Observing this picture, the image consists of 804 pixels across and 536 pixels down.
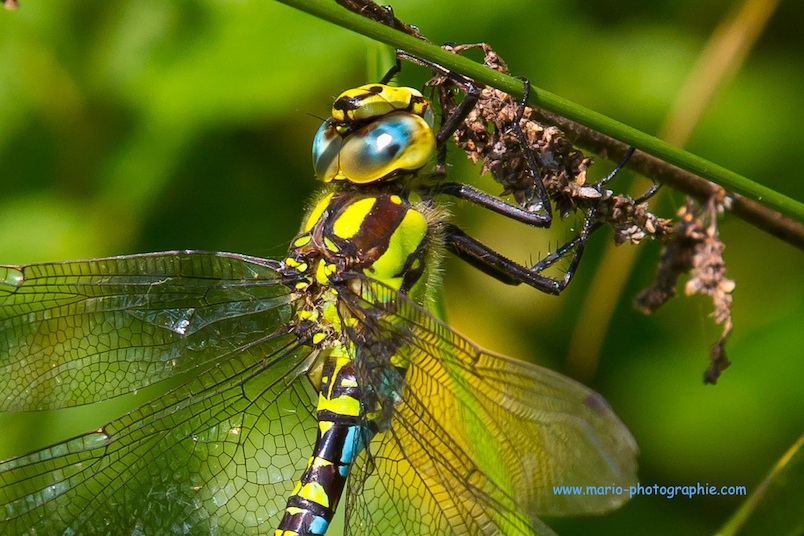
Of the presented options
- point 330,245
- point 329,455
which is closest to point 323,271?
point 330,245

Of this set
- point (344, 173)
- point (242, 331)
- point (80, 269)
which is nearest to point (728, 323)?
point (344, 173)

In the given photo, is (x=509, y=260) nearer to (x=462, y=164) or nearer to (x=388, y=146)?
(x=388, y=146)

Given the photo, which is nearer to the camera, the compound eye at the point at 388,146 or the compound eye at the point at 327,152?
the compound eye at the point at 388,146

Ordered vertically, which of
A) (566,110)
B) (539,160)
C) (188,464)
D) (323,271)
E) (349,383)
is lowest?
(188,464)

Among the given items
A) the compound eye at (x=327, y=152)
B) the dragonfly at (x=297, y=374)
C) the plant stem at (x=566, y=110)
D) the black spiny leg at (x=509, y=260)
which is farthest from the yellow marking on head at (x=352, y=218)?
the plant stem at (x=566, y=110)

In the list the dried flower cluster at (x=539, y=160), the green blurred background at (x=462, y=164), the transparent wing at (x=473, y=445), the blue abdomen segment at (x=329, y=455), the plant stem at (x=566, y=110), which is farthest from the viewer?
the green blurred background at (x=462, y=164)

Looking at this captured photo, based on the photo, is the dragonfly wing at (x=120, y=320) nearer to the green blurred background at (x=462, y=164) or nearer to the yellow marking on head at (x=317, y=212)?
the yellow marking on head at (x=317, y=212)

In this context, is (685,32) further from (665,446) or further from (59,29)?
(59,29)
